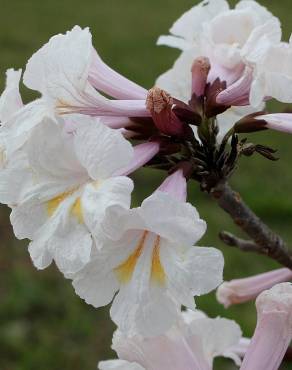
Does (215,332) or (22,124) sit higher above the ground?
(22,124)

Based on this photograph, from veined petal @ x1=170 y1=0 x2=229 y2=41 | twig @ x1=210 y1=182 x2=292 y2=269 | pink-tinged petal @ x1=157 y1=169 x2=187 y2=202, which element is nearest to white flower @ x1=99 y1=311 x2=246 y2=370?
twig @ x1=210 y1=182 x2=292 y2=269

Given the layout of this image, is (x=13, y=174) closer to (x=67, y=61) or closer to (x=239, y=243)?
(x=67, y=61)

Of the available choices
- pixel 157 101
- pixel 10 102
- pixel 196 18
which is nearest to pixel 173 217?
pixel 157 101

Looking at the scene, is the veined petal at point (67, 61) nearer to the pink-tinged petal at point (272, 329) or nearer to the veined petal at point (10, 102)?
the veined petal at point (10, 102)

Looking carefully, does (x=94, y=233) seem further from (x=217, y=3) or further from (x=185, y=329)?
(x=217, y=3)

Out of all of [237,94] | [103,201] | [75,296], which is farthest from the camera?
[75,296]

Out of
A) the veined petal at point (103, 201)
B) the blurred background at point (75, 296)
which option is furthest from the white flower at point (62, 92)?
the blurred background at point (75, 296)

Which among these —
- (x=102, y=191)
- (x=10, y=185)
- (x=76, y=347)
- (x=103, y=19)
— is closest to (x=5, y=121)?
(x=10, y=185)

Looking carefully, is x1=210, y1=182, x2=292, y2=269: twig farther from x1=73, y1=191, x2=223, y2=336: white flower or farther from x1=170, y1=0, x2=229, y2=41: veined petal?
x1=170, y1=0, x2=229, y2=41: veined petal
